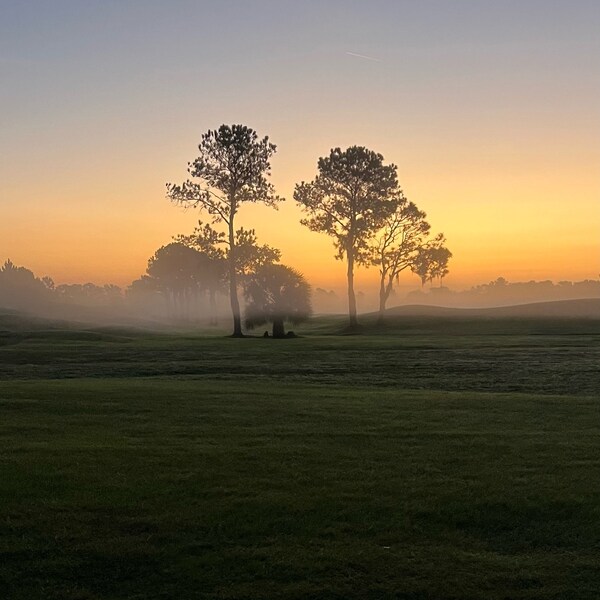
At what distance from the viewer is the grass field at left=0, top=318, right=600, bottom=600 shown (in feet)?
26.3

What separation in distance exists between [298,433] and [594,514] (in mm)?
7360

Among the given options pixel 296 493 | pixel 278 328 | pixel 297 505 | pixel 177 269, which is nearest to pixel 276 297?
pixel 278 328

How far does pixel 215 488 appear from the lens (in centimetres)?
1110

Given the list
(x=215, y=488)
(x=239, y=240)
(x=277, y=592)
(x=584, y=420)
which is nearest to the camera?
(x=277, y=592)

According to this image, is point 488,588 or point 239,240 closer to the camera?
point 488,588

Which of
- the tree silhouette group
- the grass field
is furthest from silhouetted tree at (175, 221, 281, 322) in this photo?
the grass field

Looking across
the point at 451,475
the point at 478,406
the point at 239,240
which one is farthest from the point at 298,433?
the point at 239,240

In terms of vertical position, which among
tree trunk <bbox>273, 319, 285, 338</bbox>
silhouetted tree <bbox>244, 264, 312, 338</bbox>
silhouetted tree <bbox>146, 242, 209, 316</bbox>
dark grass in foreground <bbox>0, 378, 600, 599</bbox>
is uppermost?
silhouetted tree <bbox>146, 242, 209, 316</bbox>

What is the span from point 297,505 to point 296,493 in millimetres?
563

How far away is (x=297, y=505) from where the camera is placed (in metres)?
10.3

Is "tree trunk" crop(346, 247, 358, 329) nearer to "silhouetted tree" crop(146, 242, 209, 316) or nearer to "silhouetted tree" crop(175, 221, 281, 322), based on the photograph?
"silhouetted tree" crop(175, 221, 281, 322)

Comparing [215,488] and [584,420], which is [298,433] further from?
[584,420]

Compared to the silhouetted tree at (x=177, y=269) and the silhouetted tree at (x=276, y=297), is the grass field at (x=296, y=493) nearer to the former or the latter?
the silhouetted tree at (x=276, y=297)

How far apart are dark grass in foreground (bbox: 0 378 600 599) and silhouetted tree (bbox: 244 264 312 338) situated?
46.2 metres
